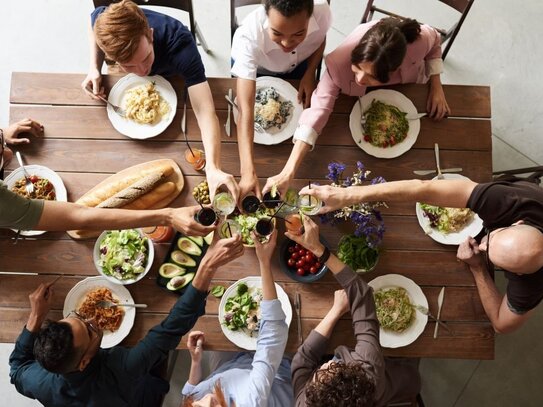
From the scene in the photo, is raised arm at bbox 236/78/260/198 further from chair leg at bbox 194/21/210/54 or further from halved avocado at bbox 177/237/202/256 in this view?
chair leg at bbox 194/21/210/54

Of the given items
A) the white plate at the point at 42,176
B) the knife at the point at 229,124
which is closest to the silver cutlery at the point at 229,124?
the knife at the point at 229,124

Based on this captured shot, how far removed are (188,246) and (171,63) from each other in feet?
3.13

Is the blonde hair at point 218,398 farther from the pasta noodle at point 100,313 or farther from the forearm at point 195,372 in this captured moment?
the pasta noodle at point 100,313

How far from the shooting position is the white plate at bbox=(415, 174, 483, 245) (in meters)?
2.27

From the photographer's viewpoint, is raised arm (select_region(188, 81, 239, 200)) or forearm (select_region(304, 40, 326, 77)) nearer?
raised arm (select_region(188, 81, 239, 200))

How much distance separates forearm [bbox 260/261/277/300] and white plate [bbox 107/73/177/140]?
90 cm

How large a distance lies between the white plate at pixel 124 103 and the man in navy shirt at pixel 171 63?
0.19 ft

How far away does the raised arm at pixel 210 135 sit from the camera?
2.19 m

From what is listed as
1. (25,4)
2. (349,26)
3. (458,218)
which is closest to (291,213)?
(458,218)

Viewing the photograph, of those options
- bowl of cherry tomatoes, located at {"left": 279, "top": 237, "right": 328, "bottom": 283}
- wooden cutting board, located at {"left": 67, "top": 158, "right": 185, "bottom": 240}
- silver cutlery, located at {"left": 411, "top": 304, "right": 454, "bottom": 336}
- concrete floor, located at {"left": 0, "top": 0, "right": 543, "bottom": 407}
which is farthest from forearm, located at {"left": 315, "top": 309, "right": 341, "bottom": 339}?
concrete floor, located at {"left": 0, "top": 0, "right": 543, "bottom": 407}

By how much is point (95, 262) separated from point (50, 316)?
0.36 meters

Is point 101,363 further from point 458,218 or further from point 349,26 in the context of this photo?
point 349,26

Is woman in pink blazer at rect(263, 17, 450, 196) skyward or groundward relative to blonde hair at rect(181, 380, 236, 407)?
skyward

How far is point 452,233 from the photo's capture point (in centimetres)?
229
